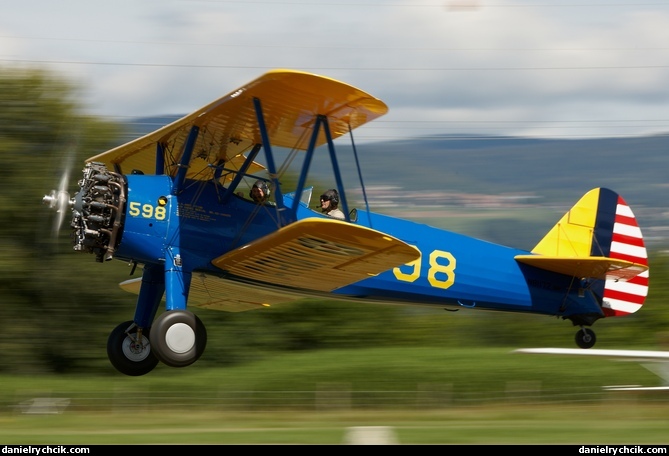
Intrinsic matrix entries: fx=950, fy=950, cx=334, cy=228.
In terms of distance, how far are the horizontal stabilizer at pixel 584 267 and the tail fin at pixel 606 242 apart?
3 centimetres

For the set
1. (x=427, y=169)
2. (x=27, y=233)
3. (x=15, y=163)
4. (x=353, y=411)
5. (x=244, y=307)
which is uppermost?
(x=427, y=169)

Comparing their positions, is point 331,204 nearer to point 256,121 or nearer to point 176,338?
point 256,121

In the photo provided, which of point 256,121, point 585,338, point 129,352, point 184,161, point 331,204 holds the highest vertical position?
point 256,121

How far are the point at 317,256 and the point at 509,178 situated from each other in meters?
133

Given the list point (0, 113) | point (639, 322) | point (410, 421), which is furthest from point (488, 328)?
point (410, 421)

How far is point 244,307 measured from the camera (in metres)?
13.1

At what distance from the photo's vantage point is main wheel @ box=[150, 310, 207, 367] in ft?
31.3

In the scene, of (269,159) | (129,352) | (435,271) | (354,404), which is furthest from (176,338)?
(354,404)

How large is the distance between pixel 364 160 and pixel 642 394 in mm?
122908

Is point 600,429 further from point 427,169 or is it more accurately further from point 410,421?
point 427,169

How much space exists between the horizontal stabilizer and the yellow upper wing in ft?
10.2

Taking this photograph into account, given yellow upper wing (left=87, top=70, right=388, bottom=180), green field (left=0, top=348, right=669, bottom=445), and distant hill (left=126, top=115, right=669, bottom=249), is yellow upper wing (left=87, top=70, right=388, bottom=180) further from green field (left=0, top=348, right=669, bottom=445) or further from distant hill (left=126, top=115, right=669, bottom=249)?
distant hill (left=126, top=115, right=669, bottom=249)

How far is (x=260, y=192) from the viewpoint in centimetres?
1020

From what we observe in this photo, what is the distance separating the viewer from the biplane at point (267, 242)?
9.50 m
